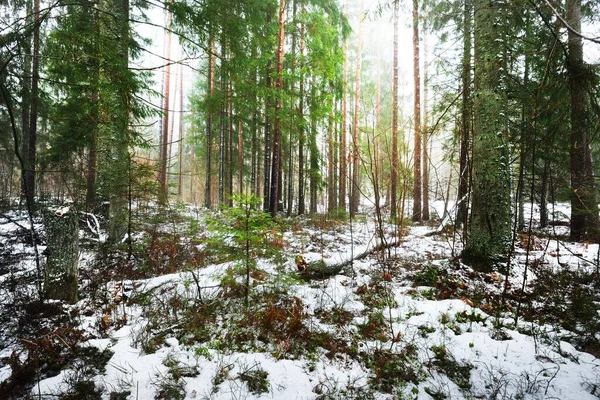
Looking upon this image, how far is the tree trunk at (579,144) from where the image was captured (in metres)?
3.99

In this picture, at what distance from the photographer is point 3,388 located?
220 centimetres

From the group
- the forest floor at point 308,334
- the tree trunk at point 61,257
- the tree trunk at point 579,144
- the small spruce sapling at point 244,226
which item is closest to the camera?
the forest floor at point 308,334

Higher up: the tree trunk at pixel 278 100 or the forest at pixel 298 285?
the tree trunk at pixel 278 100

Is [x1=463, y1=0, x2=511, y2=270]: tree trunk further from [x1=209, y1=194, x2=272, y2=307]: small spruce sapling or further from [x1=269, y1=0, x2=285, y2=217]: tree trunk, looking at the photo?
[x1=269, y1=0, x2=285, y2=217]: tree trunk

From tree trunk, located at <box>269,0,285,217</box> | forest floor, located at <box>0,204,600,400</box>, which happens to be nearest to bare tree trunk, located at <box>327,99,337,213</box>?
tree trunk, located at <box>269,0,285,217</box>

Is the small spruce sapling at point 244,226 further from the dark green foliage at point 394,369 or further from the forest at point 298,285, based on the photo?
the dark green foliage at point 394,369

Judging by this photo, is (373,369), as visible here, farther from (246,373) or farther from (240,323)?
(240,323)

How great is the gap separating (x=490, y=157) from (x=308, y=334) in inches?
165

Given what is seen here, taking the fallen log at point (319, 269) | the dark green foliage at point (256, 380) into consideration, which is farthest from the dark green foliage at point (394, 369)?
the fallen log at point (319, 269)

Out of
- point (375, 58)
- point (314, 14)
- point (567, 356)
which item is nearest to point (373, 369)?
point (567, 356)

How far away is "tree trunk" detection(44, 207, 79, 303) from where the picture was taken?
11.9 ft

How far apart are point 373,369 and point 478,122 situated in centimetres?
445

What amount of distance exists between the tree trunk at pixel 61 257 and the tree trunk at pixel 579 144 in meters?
7.55

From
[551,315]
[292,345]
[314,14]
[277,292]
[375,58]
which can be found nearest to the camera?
[292,345]
